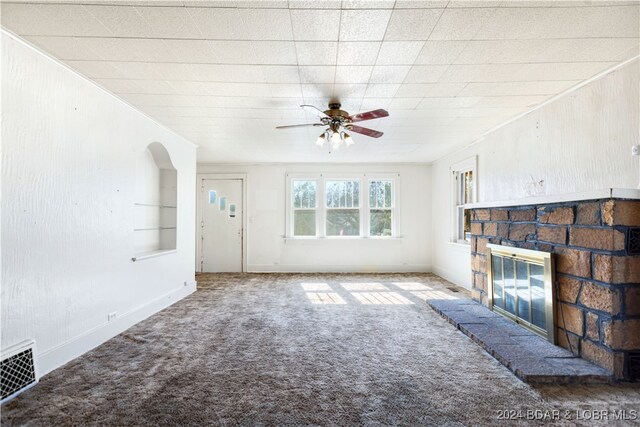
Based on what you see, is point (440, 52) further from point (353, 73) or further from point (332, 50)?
point (332, 50)

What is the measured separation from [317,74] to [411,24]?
90 centimetres

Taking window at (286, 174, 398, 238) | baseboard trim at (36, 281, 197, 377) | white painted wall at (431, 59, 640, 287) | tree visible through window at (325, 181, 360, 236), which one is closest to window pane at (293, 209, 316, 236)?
window at (286, 174, 398, 238)

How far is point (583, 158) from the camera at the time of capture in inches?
115

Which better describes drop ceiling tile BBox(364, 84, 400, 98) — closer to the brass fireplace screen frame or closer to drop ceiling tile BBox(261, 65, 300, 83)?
drop ceiling tile BBox(261, 65, 300, 83)

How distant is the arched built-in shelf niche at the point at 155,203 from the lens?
13.5 feet

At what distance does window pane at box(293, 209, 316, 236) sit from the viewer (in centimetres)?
705

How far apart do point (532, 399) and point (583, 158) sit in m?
2.19

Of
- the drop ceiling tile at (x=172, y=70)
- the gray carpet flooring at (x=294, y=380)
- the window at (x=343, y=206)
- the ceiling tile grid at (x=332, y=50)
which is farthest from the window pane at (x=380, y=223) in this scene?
the drop ceiling tile at (x=172, y=70)

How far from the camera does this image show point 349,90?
3.02m

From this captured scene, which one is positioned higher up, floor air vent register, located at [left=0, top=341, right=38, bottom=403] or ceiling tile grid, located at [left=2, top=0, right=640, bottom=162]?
ceiling tile grid, located at [left=2, top=0, right=640, bottom=162]

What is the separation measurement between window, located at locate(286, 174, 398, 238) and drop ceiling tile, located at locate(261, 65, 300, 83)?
4205 mm

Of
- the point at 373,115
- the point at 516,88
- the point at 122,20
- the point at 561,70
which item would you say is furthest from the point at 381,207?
the point at 122,20

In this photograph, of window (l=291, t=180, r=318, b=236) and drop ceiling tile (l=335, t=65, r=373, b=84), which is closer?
drop ceiling tile (l=335, t=65, r=373, b=84)

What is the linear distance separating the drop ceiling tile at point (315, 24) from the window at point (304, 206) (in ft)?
16.1
